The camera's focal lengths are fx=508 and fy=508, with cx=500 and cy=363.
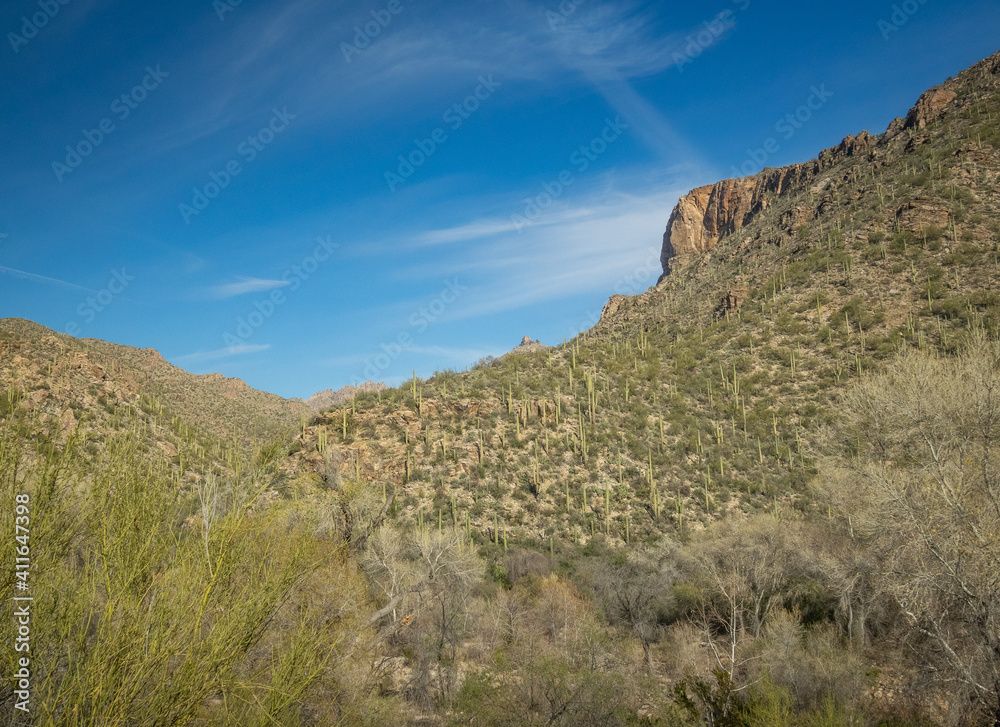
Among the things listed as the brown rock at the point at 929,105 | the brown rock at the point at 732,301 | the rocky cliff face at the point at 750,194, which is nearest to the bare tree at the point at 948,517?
the brown rock at the point at 732,301

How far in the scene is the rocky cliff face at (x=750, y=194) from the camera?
142ft

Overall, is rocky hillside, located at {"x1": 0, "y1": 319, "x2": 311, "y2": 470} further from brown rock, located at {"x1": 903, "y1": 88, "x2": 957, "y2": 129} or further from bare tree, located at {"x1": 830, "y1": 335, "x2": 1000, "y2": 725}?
brown rock, located at {"x1": 903, "y1": 88, "x2": 957, "y2": 129}

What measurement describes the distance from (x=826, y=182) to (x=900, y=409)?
149 ft

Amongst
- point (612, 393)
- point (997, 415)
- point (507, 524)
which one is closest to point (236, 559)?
point (997, 415)

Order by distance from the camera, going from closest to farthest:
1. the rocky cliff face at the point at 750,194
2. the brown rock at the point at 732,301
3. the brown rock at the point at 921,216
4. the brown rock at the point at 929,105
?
the brown rock at the point at 921,216, the brown rock at the point at 732,301, the brown rock at the point at 929,105, the rocky cliff face at the point at 750,194

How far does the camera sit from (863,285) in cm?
3353

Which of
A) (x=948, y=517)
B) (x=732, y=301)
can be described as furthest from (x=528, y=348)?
(x=948, y=517)

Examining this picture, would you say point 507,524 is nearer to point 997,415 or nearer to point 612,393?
point 612,393

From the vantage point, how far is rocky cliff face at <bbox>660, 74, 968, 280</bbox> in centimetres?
4325

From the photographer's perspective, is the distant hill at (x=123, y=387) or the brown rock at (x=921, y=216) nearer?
the distant hill at (x=123, y=387)

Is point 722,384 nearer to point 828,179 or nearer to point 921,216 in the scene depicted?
point 921,216

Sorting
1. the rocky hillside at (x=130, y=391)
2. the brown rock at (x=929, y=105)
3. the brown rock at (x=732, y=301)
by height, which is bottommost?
the rocky hillside at (x=130, y=391)

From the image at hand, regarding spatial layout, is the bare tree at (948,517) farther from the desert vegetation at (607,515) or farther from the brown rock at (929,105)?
the brown rock at (929,105)

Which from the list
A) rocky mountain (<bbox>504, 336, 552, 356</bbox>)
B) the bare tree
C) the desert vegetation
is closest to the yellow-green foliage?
the desert vegetation
